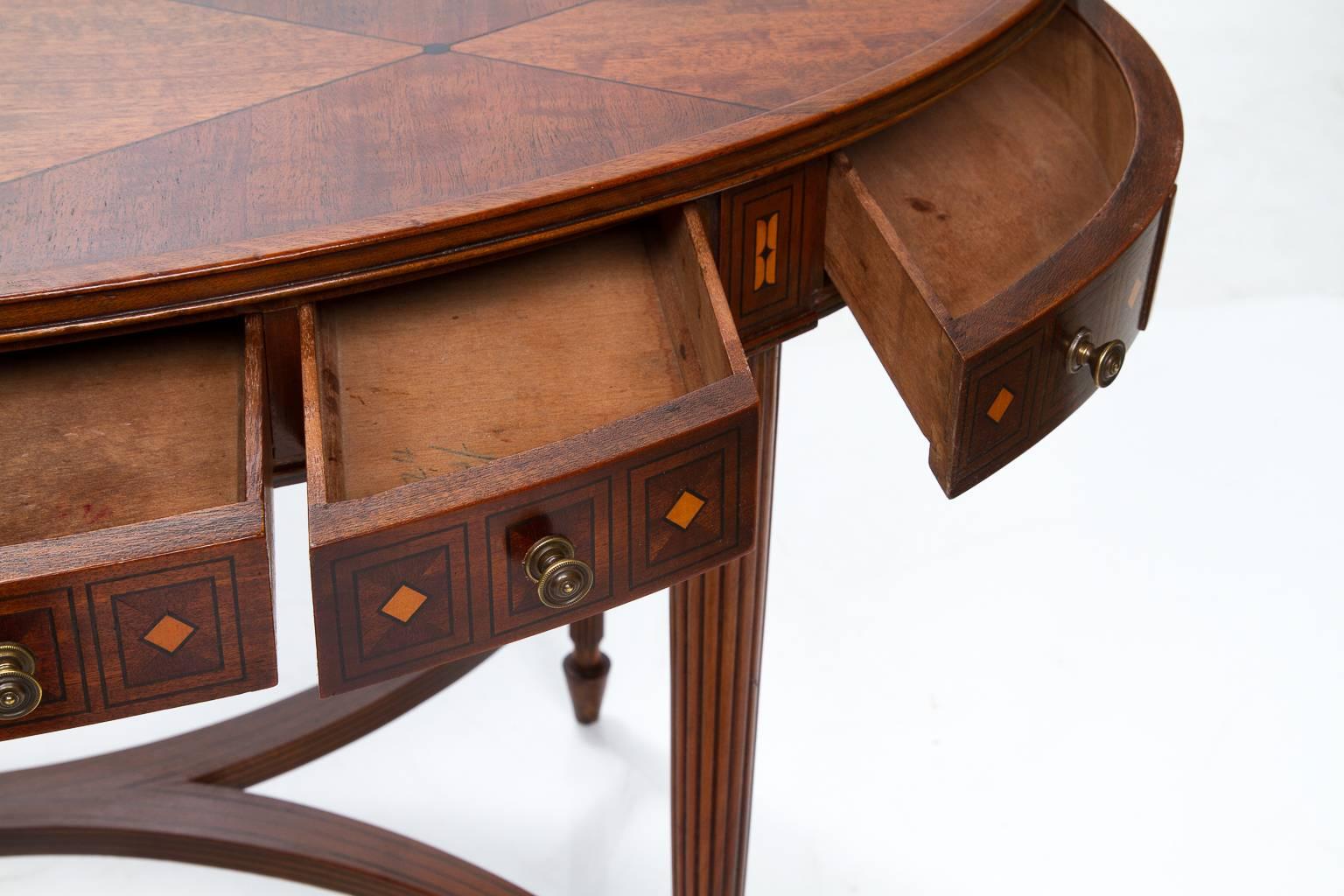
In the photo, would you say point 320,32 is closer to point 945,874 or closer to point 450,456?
point 450,456

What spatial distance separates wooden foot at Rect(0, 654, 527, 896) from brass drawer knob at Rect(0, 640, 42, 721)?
0.61 metres

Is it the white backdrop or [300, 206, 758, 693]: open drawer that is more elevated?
[300, 206, 758, 693]: open drawer

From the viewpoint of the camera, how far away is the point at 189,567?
1.95ft

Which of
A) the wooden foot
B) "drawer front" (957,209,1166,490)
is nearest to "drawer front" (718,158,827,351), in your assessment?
"drawer front" (957,209,1166,490)

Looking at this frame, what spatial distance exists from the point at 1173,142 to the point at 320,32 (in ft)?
1.44

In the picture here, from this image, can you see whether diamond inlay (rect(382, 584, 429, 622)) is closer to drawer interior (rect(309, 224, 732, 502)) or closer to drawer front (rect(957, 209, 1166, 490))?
drawer interior (rect(309, 224, 732, 502))

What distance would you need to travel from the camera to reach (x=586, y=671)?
142 centimetres

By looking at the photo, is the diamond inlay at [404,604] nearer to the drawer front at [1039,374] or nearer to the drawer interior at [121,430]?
the drawer interior at [121,430]

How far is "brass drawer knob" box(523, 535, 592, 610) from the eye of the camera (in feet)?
2.12

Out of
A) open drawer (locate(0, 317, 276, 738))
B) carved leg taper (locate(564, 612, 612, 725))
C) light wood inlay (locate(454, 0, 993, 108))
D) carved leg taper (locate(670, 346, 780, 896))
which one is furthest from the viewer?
carved leg taper (locate(564, 612, 612, 725))

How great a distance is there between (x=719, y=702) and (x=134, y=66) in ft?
1.65

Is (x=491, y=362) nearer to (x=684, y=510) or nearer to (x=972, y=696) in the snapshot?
(x=684, y=510)

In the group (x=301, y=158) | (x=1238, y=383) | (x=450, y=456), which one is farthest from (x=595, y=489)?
(x=1238, y=383)

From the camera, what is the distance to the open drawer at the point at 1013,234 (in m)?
0.71
